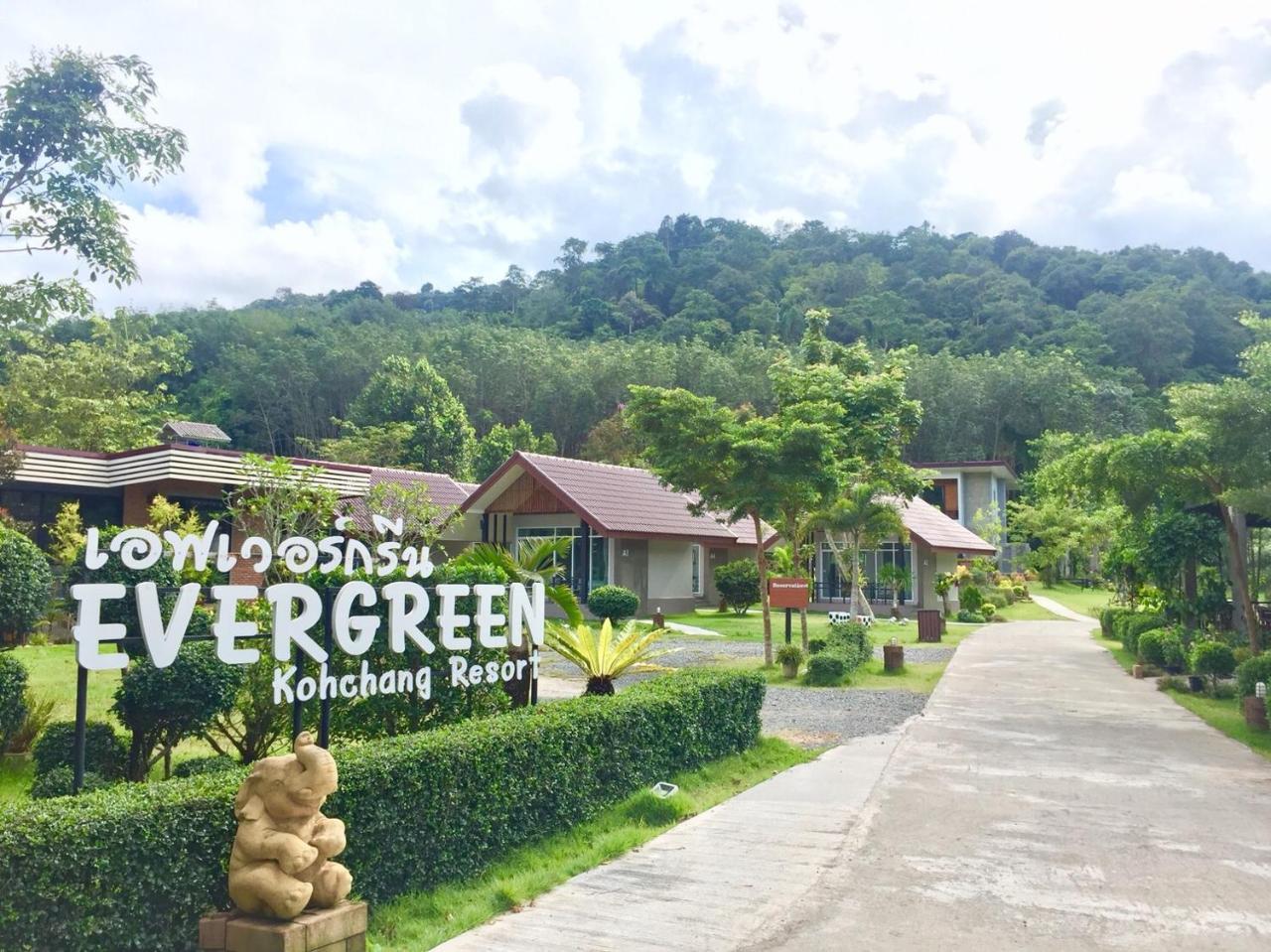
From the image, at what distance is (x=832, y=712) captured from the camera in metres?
13.1

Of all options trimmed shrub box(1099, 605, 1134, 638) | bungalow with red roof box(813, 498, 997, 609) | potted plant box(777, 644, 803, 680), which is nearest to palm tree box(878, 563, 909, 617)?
bungalow with red roof box(813, 498, 997, 609)

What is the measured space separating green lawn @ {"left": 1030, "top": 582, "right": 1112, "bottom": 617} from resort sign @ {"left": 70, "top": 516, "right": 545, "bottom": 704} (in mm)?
33595

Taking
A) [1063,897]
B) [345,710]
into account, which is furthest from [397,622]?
Answer: [1063,897]

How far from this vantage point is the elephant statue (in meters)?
4.36

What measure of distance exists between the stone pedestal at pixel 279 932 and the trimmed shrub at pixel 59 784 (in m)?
1.80

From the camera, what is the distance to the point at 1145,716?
12891 mm

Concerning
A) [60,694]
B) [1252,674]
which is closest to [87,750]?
[60,694]

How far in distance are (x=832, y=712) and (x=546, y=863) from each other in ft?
24.8

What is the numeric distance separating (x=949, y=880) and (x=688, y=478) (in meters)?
11.8

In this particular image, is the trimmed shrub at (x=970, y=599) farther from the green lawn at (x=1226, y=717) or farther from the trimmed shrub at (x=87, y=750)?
the trimmed shrub at (x=87, y=750)

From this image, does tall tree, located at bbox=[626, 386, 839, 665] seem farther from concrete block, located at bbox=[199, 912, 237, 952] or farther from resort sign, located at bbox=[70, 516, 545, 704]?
concrete block, located at bbox=[199, 912, 237, 952]

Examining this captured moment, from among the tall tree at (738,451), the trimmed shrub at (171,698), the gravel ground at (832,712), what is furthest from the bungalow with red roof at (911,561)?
the trimmed shrub at (171,698)

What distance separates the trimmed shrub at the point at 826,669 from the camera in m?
15.6

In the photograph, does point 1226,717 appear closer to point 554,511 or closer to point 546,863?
point 546,863
